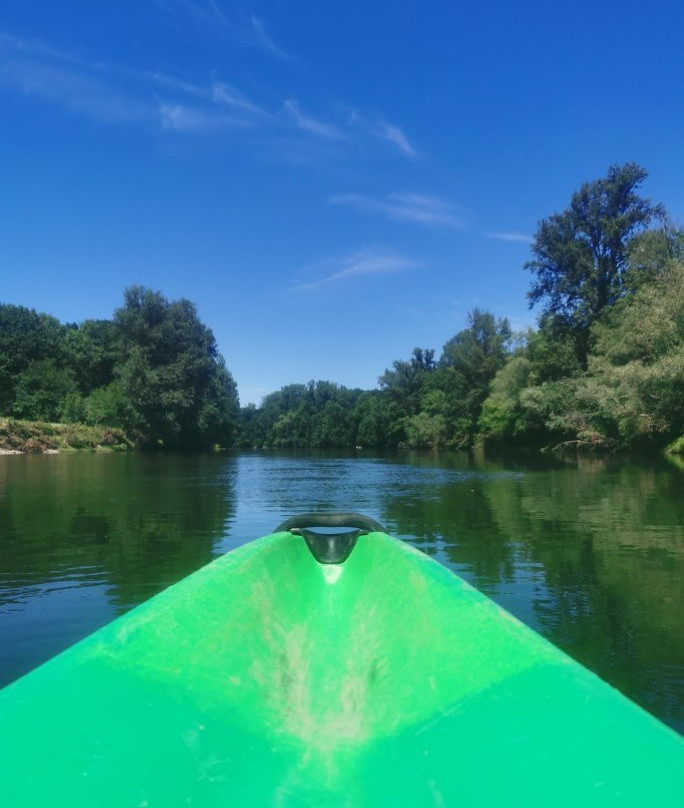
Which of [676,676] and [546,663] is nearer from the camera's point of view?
[546,663]

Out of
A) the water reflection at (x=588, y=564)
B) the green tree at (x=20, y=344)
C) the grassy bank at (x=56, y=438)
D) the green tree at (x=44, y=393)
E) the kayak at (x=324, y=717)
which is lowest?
the water reflection at (x=588, y=564)

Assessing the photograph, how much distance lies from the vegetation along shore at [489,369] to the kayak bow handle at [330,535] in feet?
86.2

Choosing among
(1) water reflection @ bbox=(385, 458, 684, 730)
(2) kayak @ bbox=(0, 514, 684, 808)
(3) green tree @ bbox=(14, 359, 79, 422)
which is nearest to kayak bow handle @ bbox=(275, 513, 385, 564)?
(2) kayak @ bbox=(0, 514, 684, 808)

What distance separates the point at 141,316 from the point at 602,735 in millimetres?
61838

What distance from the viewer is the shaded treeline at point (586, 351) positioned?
29297 mm

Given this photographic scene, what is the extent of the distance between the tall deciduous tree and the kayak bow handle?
144ft

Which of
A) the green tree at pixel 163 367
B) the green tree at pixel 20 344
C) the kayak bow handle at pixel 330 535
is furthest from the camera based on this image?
the green tree at pixel 20 344

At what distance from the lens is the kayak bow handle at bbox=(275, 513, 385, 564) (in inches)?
171

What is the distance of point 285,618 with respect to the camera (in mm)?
3443

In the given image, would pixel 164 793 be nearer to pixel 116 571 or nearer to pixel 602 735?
pixel 602 735

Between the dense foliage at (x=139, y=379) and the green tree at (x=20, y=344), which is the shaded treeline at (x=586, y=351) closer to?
the dense foliage at (x=139, y=379)

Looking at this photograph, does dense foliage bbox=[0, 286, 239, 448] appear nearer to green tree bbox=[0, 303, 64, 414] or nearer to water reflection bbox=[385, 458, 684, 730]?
green tree bbox=[0, 303, 64, 414]

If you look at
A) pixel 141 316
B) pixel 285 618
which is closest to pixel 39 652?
pixel 285 618

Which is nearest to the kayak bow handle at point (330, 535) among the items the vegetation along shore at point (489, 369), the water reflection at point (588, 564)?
the water reflection at point (588, 564)
